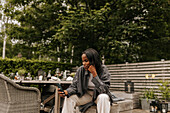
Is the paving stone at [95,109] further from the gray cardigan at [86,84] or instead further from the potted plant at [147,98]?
the potted plant at [147,98]


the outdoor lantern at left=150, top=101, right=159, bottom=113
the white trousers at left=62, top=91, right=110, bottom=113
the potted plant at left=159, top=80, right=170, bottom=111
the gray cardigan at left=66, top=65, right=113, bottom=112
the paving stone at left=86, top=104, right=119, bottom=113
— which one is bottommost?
the outdoor lantern at left=150, top=101, right=159, bottom=113

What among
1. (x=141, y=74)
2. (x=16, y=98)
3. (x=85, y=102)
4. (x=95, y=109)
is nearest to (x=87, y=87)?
(x=85, y=102)

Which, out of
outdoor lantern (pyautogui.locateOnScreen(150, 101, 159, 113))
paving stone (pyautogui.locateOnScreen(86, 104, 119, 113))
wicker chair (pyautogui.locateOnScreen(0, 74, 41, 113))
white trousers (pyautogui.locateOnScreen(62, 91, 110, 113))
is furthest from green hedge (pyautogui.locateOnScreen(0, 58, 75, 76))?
paving stone (pyautogui.locateOnScreen(86, 104, 119, 113))

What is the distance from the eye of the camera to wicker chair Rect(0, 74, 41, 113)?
7.65 ft

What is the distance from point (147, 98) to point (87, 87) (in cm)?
305

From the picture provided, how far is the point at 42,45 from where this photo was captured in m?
7.71

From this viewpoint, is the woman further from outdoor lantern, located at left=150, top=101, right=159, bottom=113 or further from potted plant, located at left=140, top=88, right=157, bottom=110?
potted plant, located at left=140, top=88, right=157, bottom=110

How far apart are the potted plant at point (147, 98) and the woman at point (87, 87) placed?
293 cm

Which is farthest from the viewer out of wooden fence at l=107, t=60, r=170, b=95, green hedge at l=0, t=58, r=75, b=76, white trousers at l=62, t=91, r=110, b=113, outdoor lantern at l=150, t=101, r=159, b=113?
green hedge at l=0, t=58, r=75, b=76

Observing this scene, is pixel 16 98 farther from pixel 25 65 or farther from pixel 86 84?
pixel 25 65

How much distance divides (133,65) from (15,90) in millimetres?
4194

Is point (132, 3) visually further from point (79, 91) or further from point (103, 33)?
point (79, 91)

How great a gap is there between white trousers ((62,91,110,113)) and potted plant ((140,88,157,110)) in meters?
2.99

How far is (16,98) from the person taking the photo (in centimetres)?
240
